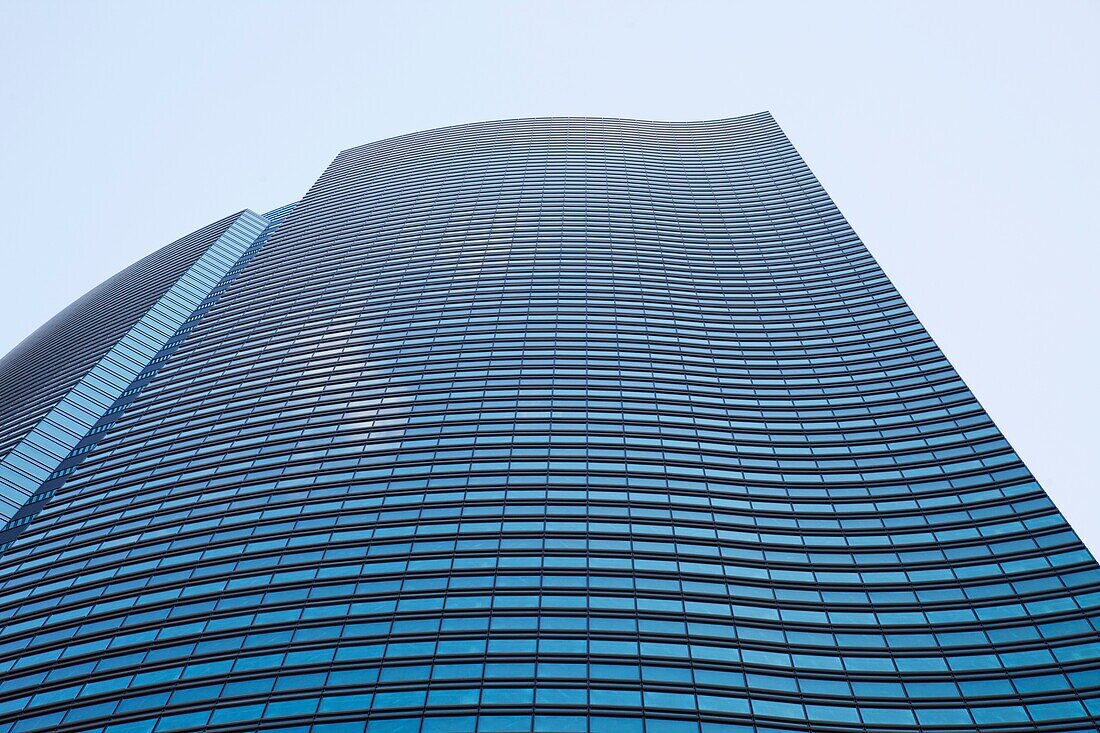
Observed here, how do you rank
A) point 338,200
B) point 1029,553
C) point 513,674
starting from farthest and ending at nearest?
point 338,200 < point 1029,553 < point 513,674

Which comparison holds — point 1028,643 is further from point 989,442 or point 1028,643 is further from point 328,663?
point 328,663

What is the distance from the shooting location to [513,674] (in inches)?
1515

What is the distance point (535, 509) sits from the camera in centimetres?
4888

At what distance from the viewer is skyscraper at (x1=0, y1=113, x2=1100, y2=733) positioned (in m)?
38.3

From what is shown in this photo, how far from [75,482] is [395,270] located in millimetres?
33049

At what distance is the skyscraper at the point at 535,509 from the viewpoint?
126ft

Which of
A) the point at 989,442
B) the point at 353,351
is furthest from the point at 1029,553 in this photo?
the point at 353,351

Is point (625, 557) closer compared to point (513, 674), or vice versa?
point (513, 674)

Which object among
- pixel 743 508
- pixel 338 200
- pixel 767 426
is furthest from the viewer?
pixel 338 200

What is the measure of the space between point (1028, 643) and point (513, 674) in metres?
24.3

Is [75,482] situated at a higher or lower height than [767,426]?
lower

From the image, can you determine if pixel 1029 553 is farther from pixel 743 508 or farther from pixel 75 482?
pixel 75 482

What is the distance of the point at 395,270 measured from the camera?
79.8 metres

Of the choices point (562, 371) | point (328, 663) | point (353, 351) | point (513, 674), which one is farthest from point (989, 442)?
point (353, 351)
